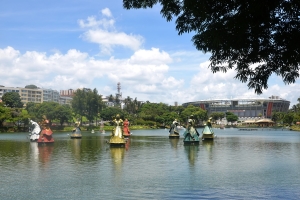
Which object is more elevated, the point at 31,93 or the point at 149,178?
the point at 31,93

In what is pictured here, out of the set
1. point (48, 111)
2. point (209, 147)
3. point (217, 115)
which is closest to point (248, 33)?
point (209, 147)

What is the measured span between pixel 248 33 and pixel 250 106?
16366 cm

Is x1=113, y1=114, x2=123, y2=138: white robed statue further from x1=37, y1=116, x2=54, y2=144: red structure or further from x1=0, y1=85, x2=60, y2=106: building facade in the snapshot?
x1=0, y1=85, x2=60, y2=106: building facade

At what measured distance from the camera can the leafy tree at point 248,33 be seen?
21.9 feet

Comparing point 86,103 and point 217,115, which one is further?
point 217,115

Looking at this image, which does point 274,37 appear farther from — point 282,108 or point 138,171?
point 282,108

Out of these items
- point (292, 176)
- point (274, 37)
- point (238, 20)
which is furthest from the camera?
point (292, 176)

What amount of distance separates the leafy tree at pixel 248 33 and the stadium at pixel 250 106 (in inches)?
6236

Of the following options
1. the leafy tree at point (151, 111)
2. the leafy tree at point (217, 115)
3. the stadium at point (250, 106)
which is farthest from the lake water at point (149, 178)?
the stadium at point (250, 106)

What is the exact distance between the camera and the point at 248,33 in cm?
714

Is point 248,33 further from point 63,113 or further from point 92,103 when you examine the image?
point 92,103

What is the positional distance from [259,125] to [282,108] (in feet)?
147

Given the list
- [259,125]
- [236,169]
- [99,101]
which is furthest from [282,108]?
[236,169]

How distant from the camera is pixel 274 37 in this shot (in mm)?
7180
